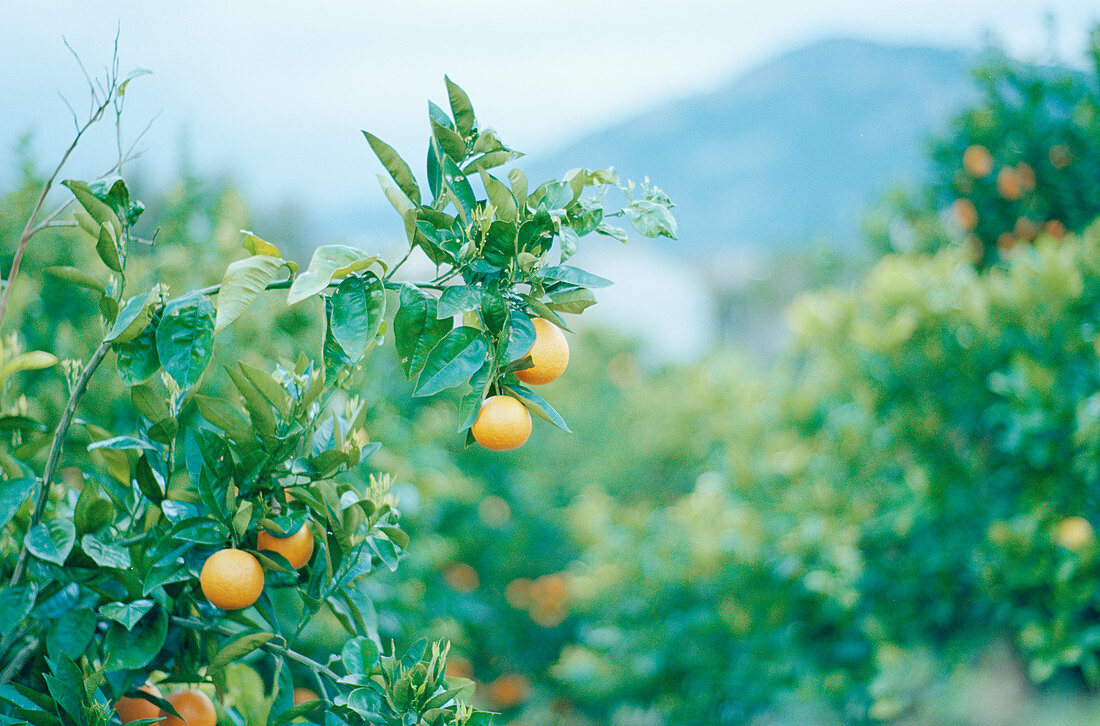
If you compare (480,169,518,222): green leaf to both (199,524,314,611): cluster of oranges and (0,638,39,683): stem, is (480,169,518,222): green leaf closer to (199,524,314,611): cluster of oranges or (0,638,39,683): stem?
(199,524,314,611): cluster of oranges

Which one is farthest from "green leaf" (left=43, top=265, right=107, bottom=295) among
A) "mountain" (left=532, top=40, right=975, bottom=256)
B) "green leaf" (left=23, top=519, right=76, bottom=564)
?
"mountain" (left=532, top=40, right=975, bottom=256)

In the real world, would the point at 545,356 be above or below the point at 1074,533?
above

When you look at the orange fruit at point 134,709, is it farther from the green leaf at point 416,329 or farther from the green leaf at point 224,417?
the green leaf at point 416,329

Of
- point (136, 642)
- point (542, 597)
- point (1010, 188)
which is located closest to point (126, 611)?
point (136, 642)

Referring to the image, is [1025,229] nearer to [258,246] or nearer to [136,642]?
[258,246]

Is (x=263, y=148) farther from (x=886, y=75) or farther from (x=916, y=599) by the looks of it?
(x=886, y=75)

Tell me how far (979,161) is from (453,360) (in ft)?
8.78

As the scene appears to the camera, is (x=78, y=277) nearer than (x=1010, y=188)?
Yes

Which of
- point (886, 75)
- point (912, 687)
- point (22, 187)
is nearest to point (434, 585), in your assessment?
point (912, 687)

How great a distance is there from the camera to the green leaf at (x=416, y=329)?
76cm

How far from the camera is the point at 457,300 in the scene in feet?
2.46

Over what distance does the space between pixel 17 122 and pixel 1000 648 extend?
3.24m

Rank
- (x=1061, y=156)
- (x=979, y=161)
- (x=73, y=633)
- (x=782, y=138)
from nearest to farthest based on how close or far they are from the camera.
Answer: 1. (x=73, y=633)
2. (x=1061, y=156)
3. (x=979, y=161)
4. (x=782, y=138)

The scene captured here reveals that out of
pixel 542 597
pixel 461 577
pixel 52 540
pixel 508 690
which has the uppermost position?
pixel 52 540
